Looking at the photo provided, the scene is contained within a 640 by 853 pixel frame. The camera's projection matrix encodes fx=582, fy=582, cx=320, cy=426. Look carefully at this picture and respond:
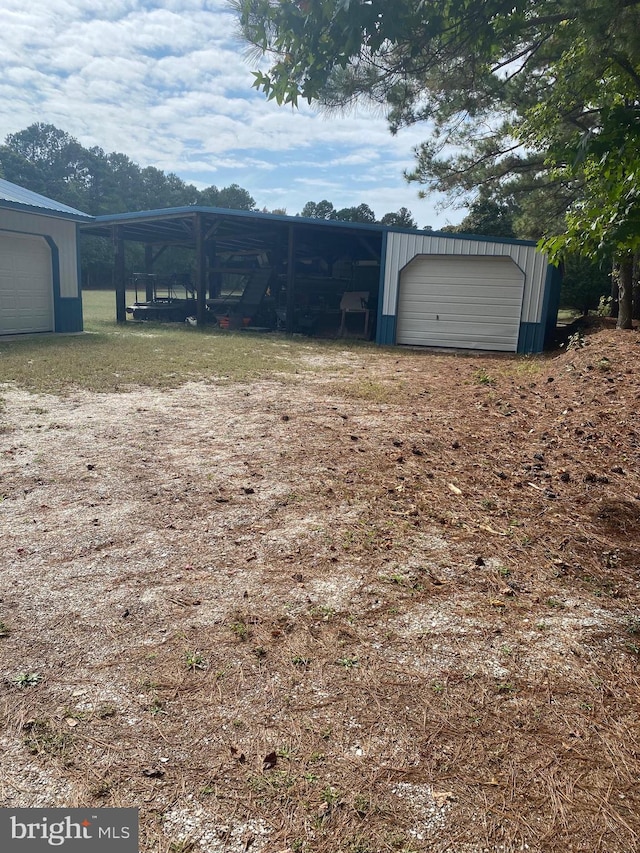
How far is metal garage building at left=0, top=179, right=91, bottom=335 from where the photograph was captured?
535 inches

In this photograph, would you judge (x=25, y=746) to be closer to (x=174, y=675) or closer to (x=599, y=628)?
(x=174, y=675)

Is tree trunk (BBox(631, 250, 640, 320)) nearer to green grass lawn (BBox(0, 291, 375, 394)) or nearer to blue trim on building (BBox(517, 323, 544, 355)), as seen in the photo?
blue trim on building (BBox(517, 323, 544, 355))

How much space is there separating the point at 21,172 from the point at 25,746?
2589 inches

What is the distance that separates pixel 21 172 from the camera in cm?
5584

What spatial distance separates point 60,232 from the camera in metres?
14.9

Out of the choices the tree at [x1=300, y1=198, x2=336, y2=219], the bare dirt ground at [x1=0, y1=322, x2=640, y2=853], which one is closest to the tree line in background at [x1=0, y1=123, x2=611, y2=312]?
the tree at [x1=300, y1=198, x2=336, y2=219]

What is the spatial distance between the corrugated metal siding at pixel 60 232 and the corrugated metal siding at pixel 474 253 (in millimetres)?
8315

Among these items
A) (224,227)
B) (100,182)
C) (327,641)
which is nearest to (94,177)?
→ (100,182)

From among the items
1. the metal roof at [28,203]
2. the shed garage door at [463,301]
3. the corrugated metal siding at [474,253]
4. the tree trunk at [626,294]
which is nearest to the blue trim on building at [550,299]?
the corrugated metal siding at [474,253]

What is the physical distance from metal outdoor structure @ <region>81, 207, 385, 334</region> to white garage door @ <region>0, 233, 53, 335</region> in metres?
3.70

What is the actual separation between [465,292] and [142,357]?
8.64 metres

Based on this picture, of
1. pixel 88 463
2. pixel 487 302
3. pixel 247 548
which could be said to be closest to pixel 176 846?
pixel 247 548

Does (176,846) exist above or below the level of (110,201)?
below

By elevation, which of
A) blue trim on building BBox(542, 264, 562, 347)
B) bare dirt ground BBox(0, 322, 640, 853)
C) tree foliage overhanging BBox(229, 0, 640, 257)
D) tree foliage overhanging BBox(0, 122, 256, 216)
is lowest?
bare dirt ground BBox(0, 322, 640, 853)
